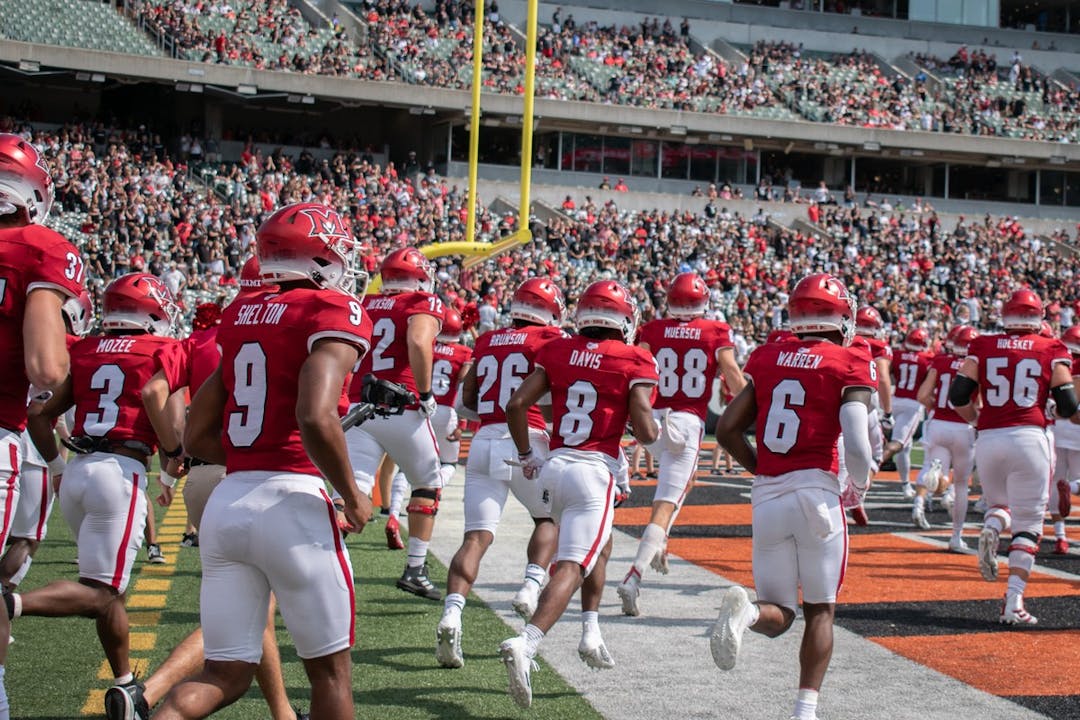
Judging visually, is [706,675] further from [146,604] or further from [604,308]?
[146,604]

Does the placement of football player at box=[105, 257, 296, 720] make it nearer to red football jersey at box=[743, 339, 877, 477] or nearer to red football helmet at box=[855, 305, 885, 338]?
red football jersey at box=[743, 339, 877, 477]

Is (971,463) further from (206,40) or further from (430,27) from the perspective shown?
(430,27)

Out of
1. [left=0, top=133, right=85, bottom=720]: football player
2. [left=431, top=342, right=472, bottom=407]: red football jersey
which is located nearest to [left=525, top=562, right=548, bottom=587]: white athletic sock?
[left=0, top=133, right=85, bottom=720]: football player

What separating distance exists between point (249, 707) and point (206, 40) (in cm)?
2954

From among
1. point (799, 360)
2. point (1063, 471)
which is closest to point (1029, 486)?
point (1063, 471)

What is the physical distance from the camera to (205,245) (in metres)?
23.8

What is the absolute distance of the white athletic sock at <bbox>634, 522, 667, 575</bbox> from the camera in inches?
279

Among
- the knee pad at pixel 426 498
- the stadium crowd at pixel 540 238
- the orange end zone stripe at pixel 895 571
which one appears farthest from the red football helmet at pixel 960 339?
the stadium crowd at pixel 540 238

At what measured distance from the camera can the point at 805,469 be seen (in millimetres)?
4898

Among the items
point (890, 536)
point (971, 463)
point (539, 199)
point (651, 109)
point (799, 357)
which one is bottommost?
point (890, 536)

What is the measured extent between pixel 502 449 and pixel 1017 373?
3283 mm

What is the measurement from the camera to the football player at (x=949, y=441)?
9758 mm

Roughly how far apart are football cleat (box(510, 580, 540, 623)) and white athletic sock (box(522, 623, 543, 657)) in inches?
20.8

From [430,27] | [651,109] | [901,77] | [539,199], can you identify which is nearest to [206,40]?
[430,27]
